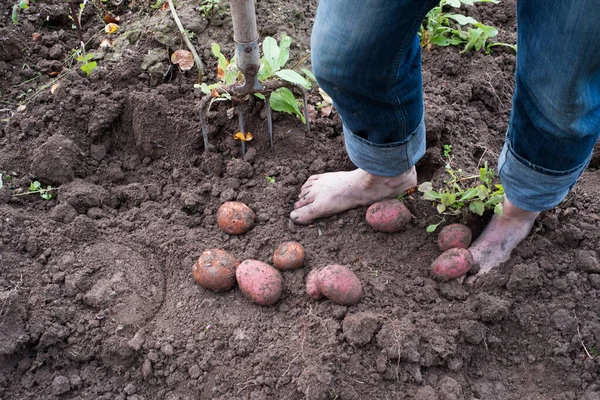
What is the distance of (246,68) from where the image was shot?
227 cm

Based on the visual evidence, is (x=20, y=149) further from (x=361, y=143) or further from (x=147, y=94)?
(x=361, y=143)

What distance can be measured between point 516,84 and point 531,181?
33 centimetres

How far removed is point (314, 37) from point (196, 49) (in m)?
1.36

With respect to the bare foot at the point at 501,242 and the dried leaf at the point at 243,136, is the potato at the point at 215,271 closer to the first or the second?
the dried leaf at the point at 243,136

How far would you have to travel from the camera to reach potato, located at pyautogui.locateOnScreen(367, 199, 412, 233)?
2129 millimetres

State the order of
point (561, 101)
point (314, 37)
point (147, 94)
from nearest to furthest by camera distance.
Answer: point (561, 101) → point (314, 37) → point (147, 94)

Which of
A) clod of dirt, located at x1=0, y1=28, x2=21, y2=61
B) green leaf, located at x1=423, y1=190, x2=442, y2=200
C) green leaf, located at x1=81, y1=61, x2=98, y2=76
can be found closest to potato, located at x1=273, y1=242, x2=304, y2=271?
green leaf, located at x1=423, y1=190, x2=442, y2=200

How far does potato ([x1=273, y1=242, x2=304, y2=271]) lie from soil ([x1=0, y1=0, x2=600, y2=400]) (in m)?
0.07

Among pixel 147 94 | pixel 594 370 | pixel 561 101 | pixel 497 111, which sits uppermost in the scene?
pixel 561 101

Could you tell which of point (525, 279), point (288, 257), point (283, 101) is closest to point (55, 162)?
point (283, 101)

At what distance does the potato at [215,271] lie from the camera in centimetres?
198

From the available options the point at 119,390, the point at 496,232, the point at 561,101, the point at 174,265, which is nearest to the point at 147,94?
the point at 174,265

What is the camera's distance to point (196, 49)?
9.27 feet

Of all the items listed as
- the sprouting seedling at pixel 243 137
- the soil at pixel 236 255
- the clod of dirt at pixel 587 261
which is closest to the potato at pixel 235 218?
the soil at pixel 236 255
